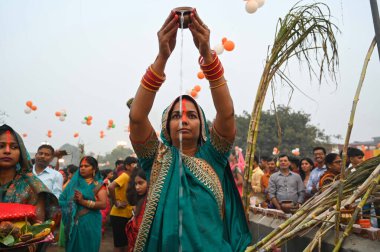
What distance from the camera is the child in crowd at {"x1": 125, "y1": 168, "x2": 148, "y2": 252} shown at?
4.29m

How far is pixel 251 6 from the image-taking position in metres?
4.84

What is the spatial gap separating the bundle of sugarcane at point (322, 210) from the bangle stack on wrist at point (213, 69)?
874 millimetres

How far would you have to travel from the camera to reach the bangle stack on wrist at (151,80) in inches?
74.3

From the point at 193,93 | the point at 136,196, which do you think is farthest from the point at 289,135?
the point at 136,196

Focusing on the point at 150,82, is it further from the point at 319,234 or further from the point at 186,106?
the point at 319,234

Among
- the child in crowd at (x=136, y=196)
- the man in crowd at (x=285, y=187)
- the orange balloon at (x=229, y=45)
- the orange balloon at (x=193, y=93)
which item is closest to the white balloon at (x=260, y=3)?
the orange balloon at (x=229, y=45)

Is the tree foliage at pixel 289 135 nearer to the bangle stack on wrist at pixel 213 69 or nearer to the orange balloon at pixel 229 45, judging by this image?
the orange balloon at pixel 229 45

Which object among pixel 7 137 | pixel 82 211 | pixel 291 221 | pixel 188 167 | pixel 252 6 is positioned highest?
pixel 252 6

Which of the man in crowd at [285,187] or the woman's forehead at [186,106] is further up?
the woman's forehead at [186,106]

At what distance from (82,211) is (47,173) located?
809 millimetres

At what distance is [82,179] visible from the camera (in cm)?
567

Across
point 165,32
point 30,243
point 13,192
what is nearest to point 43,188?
point 13,192

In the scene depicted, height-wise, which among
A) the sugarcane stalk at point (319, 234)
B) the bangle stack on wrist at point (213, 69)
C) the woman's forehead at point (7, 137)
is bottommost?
the sugarcane stalk at point (319, 234)

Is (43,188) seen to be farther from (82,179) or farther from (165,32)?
(82,179)
